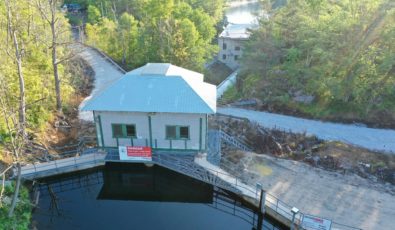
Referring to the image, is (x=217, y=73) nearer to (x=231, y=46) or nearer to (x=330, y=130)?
(x=231, y=46)

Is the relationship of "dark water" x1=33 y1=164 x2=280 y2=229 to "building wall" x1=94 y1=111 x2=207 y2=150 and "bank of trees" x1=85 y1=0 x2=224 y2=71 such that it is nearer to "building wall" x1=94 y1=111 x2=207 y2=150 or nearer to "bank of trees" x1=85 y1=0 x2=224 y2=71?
"building wall" x1=94 y1=111 x2=207 y2=150

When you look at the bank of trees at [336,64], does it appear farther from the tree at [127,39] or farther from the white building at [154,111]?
the tree at [127,39]

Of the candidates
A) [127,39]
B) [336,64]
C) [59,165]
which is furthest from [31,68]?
[336,64]

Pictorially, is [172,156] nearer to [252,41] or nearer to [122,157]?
[122,157]

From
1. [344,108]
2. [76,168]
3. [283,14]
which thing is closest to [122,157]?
[76,168]

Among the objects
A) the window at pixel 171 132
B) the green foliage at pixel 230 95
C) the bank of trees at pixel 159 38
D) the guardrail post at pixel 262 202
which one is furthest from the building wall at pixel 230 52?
the guardrail post at pixel 262 202
